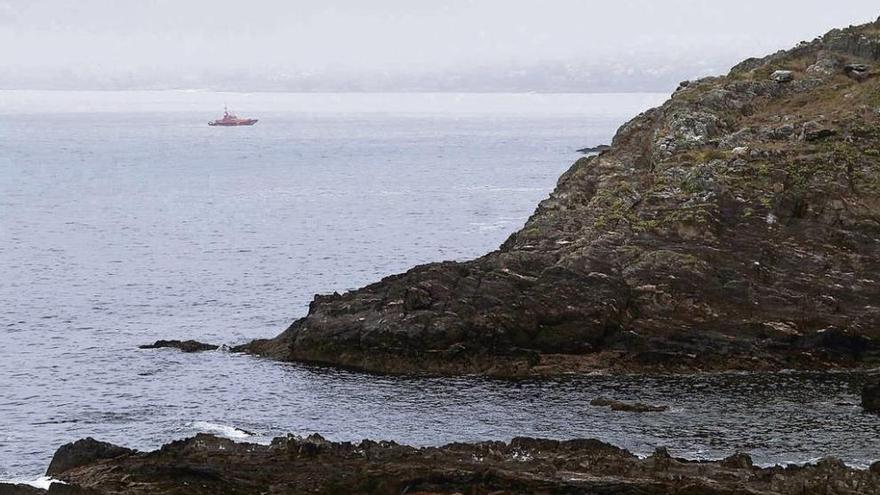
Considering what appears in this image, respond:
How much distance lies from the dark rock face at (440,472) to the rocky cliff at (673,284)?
19288 millimetres

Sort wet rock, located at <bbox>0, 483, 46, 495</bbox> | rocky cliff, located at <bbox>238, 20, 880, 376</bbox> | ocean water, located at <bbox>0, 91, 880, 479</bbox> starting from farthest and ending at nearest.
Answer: rocky cliff, located at <bbox>238, 20, 880, 376</bbox>, ocean water, located at <bbox>0, 91, 880, 479</bbox>, wet rock, located at <bbox>0, 483, 46, 495</bbox>

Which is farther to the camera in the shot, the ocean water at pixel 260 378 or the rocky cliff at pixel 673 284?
the rocky cliff at pixel 673 284

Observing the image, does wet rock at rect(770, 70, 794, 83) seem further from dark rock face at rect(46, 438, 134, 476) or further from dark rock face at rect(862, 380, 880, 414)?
dark rock face at rect(46, 438, 134, 476)

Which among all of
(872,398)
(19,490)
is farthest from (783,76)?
(19,490)

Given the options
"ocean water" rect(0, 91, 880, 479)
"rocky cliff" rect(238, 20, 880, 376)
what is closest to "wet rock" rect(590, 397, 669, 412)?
"ocean water" rect(0, 91, 880, 479)

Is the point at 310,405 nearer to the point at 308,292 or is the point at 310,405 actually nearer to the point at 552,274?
the point at 552,274

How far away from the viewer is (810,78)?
305ft

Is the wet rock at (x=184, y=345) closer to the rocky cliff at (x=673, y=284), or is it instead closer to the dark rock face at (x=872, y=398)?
the rocky cliff at (x=673, y=284)

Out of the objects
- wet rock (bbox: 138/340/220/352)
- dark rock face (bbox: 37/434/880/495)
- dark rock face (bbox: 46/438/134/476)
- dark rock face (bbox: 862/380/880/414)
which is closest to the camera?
dark rock face (bbox: 37/434/880/495)

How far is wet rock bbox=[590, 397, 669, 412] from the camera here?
63.7 m

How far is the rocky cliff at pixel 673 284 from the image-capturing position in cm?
7212

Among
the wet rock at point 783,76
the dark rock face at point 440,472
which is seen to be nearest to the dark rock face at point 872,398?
the dark rock face at point 440,472

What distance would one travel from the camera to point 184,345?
8056 centimetres

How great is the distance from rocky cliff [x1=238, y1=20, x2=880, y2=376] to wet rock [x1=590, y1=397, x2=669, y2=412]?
6648mm
